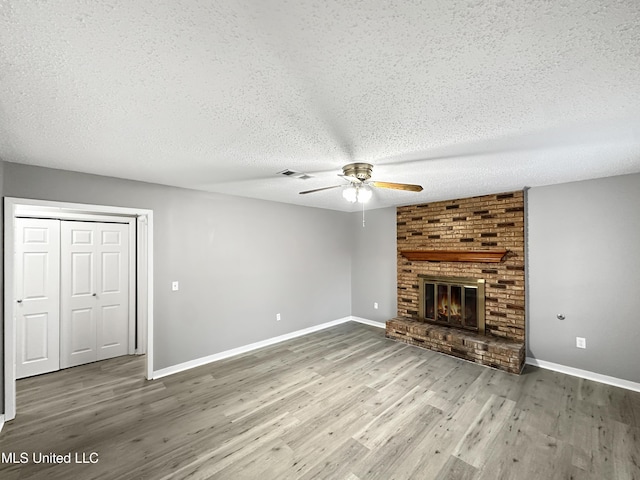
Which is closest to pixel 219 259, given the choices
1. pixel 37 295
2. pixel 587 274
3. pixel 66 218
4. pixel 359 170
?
pixel 66 218

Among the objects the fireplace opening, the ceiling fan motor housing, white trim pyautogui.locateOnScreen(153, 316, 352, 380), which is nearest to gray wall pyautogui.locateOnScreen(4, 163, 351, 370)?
white trim pyautogui.locateOnScreen(153, 316, 352, 380)

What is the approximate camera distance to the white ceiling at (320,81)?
98 cm

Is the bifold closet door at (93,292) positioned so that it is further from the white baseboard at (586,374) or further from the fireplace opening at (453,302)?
the white baseboard at (586,374)

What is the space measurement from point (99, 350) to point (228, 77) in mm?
4478

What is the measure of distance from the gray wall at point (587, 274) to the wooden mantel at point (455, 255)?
42 cm

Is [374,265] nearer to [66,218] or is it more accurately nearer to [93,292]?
[93,292]

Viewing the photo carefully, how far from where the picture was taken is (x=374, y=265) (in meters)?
5.68

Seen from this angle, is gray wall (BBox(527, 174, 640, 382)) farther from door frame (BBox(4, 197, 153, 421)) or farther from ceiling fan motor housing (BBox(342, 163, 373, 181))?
door frame (BBox(4, 197, 153, 421))

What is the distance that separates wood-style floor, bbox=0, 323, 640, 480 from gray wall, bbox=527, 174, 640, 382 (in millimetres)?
421

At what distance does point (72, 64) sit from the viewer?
123 centimetres

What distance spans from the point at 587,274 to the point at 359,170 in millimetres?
3204

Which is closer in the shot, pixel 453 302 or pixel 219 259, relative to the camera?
pixel 219 259

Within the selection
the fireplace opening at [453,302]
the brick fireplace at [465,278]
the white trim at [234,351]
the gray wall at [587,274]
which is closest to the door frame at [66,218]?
the white trim at [234,351]

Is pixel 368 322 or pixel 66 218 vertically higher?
pixel 66 218
